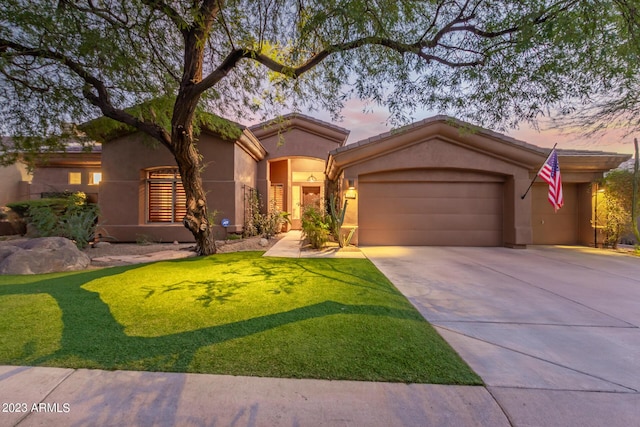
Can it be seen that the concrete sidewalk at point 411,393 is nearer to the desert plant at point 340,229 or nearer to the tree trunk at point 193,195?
the tree trunk at point 193,195

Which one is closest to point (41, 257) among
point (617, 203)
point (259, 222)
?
point (259, 222)

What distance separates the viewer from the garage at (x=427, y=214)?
10.5 meters

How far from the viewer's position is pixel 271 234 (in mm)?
13312

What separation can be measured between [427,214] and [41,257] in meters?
10.8

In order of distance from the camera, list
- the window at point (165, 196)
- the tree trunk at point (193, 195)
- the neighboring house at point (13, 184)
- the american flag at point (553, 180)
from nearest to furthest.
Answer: the tree trunk at point (193, 195)
the american flag at point (553, 180)
the window at point (165, 196)
the neighboring house at point (13, 184)

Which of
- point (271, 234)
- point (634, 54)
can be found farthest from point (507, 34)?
point (271, 234)

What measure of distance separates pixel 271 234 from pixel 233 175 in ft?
11.0

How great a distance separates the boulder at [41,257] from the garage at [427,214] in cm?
805

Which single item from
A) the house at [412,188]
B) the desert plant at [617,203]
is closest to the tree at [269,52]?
the house at [412,188]

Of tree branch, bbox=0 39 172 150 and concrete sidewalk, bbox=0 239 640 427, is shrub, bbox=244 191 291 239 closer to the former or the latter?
tree branch, bbox=0 39 172 150

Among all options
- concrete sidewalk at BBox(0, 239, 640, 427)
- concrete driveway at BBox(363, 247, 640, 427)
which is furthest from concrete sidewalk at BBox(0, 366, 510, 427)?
concrete driveway at BBox(363, 247, 640, 427)

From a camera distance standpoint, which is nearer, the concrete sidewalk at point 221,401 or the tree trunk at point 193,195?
the concrete sidewalk at point 221,401

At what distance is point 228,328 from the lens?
3.26m

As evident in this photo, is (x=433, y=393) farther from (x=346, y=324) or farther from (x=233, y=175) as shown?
(x=233, y=175)
